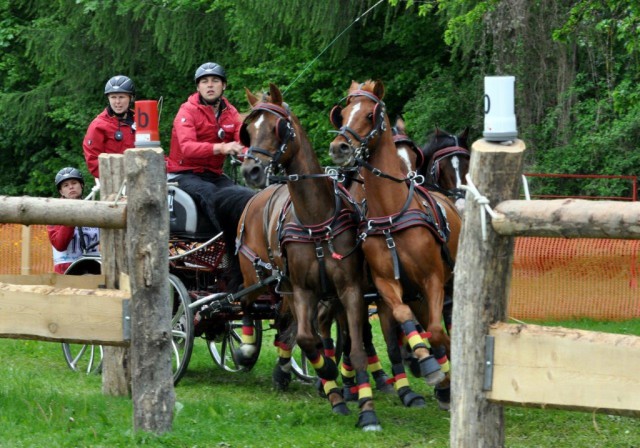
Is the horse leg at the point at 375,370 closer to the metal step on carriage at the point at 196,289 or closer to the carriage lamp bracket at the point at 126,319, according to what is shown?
the metal step on carriage at the point at 196,289

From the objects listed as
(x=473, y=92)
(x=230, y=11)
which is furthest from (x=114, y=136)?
(x=230, y=11)

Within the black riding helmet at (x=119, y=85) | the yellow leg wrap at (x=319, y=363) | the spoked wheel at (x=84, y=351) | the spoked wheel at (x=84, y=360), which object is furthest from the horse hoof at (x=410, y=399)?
the black riding helmet at (x=119, y=85)

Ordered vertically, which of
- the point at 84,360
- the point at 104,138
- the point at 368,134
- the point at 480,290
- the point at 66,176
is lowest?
the point at 84,360

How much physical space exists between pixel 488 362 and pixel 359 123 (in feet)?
10.6

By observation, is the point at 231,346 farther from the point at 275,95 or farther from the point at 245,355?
the point at 275,95

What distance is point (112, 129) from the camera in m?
10.2

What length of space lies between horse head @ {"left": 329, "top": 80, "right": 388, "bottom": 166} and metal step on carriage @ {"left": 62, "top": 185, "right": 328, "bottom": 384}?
6.98 ft

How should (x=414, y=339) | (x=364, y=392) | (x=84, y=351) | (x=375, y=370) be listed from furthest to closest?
(x=84, y=351)
(x=375, y=370)
(x=364, y=392)
(x=414, y=339)

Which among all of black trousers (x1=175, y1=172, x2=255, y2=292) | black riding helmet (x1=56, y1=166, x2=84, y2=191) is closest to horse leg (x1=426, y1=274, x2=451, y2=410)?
black trousers (x1=175, y1=172, x2=255, y2=292)

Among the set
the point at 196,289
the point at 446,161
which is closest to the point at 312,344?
the point at 196,289

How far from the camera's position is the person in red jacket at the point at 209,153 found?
9.60 metres

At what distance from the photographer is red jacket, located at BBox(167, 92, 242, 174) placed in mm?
9570

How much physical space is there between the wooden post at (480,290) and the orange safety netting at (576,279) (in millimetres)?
8893

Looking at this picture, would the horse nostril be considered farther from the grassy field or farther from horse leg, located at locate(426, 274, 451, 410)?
the grassy field
